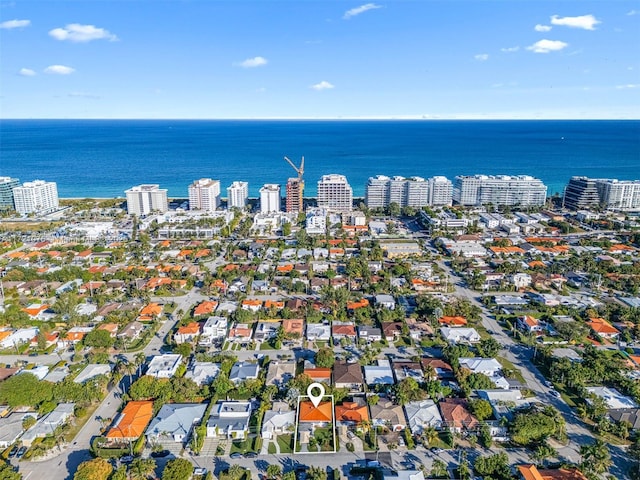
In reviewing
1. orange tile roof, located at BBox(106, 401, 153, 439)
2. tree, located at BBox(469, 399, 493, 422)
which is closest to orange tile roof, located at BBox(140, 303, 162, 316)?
orange tile roof, located at BBox(106, 401, 153, 439)

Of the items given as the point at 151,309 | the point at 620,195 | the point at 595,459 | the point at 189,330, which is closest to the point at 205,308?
the point at 189,330

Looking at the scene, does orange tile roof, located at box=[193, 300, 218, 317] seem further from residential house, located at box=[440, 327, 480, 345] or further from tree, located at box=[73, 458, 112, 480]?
residential house, located at box=[440, 327, 480, 345]

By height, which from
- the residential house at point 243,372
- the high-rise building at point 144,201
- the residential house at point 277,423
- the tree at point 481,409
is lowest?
the residential house at point 277,423

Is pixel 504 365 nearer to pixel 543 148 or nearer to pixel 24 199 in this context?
pixel 24 199

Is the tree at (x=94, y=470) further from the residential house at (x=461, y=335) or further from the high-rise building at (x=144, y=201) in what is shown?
the high-rise building at (x=144, y=201)

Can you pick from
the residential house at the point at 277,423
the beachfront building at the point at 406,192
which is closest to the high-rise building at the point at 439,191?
the beachfront building at the point at 406,192

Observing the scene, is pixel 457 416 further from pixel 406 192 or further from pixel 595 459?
pixel 406 192
